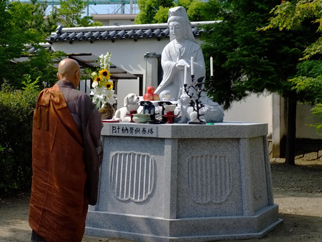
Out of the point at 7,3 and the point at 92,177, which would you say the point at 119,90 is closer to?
the point at 7,3

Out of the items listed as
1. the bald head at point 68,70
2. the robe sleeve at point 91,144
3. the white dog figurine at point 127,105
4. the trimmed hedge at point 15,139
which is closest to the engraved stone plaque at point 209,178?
the white dog figurine at point 127,105

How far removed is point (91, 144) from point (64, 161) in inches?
9.8

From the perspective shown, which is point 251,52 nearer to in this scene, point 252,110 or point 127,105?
point 252,110

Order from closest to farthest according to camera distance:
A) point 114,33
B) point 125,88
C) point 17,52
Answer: point 17,52, point 114,33, point 125,88

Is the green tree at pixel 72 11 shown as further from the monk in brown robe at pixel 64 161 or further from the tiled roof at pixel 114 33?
the monk in brown robe at pixel 64 161

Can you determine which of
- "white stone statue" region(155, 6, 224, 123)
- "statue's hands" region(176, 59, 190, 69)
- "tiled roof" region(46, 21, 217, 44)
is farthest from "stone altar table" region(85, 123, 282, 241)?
"tiled roof" region(46, 21, 217, 44)

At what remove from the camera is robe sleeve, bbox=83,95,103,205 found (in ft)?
11.5

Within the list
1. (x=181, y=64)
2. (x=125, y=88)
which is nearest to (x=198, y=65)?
(x=181, y=64)

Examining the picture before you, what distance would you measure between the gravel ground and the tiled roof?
4.82 m

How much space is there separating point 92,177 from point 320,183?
6.38 metres

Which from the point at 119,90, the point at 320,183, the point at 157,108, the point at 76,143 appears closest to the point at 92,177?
the point at 76,143

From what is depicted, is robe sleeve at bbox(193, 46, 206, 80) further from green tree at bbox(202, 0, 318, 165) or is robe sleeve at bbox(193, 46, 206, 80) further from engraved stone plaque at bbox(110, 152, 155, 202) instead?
green tree at bbox(202, 0, 318, 165)

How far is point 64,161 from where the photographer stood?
137 inches

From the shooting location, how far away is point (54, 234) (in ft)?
11.5
